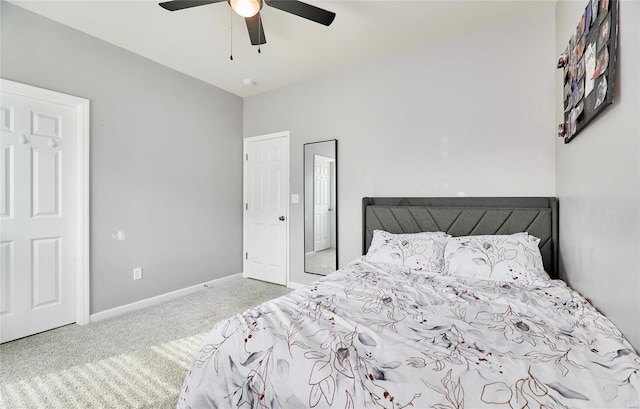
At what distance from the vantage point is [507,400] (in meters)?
0.76

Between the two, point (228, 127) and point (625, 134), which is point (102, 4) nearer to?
point (228, 127)

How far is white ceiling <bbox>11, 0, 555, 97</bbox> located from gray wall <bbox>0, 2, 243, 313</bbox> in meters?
0.22

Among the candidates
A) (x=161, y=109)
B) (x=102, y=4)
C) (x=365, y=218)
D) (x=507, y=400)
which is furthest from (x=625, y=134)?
(x=161, y=109)

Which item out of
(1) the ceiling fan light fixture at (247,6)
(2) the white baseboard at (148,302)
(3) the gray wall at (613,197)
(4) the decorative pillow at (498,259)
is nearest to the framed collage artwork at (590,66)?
(3) the gray wall at (613,197)

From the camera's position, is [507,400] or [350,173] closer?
[507,400]

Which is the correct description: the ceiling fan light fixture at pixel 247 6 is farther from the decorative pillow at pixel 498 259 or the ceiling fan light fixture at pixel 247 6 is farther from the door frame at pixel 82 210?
the decorative pillow at pixel 498 259

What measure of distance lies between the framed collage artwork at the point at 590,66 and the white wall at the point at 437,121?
431 millimetres

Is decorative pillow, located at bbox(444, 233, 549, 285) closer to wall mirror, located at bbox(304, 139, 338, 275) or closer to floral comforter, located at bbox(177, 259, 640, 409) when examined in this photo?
floral comforter, located at bbox(177, 259, 640, 409)

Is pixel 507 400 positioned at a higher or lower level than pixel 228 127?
lower

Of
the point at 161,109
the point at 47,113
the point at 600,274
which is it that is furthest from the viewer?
the point at 161,109

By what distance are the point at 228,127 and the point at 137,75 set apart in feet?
3.85

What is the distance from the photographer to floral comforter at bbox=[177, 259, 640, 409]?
797mm

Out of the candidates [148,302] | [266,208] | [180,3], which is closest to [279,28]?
[180,3]

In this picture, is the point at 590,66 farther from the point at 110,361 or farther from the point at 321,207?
the point at 110,361
